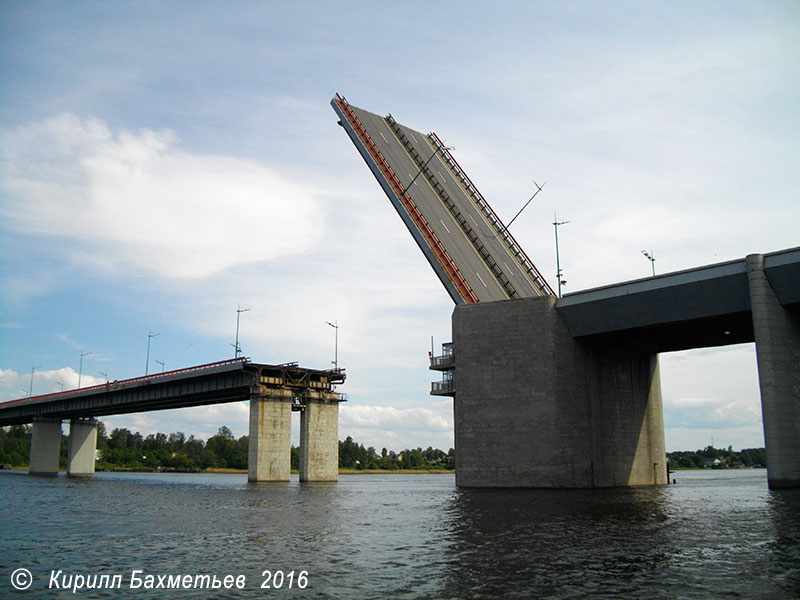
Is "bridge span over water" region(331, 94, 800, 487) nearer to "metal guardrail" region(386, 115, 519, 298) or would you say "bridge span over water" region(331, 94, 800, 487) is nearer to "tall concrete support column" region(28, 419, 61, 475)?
"metal guardrail" region(386, 115, 519, 298)

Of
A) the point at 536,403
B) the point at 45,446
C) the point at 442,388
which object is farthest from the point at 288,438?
the point at 45,446

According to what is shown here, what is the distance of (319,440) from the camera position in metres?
73.4

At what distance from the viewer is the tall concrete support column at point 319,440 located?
236ft

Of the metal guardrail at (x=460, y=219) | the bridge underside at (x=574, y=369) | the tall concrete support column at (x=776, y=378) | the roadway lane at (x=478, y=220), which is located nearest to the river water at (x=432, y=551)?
the tall concrete support column at (x=776, y=378)

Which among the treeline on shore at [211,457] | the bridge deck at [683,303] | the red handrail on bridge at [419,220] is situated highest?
the red handrail on bridge at [419,220]

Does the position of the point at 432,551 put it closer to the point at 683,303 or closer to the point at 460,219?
the point at 683,303

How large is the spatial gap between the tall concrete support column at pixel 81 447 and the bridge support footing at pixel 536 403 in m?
81.6

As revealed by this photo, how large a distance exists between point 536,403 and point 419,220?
1430 cm

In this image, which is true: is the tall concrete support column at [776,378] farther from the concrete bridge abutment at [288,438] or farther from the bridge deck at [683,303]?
the concrete bridge abutment at [288,438]

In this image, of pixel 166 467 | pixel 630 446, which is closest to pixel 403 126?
pixel 630 446

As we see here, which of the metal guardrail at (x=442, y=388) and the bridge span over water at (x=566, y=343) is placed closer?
the bridge span over water at (x=566, y=343)

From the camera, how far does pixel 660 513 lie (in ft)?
84.0

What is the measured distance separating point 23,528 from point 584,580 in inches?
747

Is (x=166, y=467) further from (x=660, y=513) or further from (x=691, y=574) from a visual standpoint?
(x=691, y=574)
